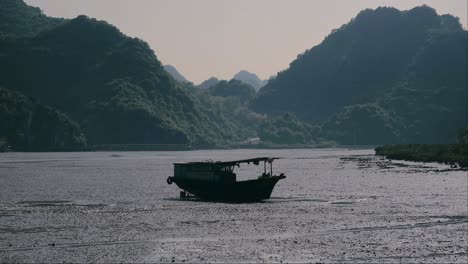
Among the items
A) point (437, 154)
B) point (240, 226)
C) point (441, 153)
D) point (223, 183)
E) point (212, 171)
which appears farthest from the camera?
point (437, 154)

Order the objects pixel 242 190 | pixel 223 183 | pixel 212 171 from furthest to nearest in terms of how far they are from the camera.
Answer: pixel 212 171
pixel 223 183
pixel 242 190

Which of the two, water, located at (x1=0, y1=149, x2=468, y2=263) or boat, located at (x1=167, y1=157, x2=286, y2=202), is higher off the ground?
boat, located at (x1=167, y1=157, x2=286, y2=202)

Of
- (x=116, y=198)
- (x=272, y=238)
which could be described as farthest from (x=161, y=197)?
(x=272, y=238)

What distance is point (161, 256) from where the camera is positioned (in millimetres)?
39562

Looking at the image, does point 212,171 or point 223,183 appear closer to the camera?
point 223,183

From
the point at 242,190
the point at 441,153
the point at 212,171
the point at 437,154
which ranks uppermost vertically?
the point at 212,171

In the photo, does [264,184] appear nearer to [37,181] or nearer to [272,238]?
[272,238]

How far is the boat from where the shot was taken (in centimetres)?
7125

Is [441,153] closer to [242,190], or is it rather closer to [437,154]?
[437,154]

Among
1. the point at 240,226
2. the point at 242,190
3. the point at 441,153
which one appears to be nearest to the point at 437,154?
the point at 441,153

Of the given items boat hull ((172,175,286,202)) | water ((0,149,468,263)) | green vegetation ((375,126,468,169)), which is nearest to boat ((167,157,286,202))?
boat hull ((172,175,286,202))

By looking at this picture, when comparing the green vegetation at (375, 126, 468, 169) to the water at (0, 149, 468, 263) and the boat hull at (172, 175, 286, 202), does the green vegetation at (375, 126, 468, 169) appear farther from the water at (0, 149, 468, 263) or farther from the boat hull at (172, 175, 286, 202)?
the boat hull at (172, 175, 286, 202)

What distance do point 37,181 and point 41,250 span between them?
A: 6921 cm

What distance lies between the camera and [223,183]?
238 ft
